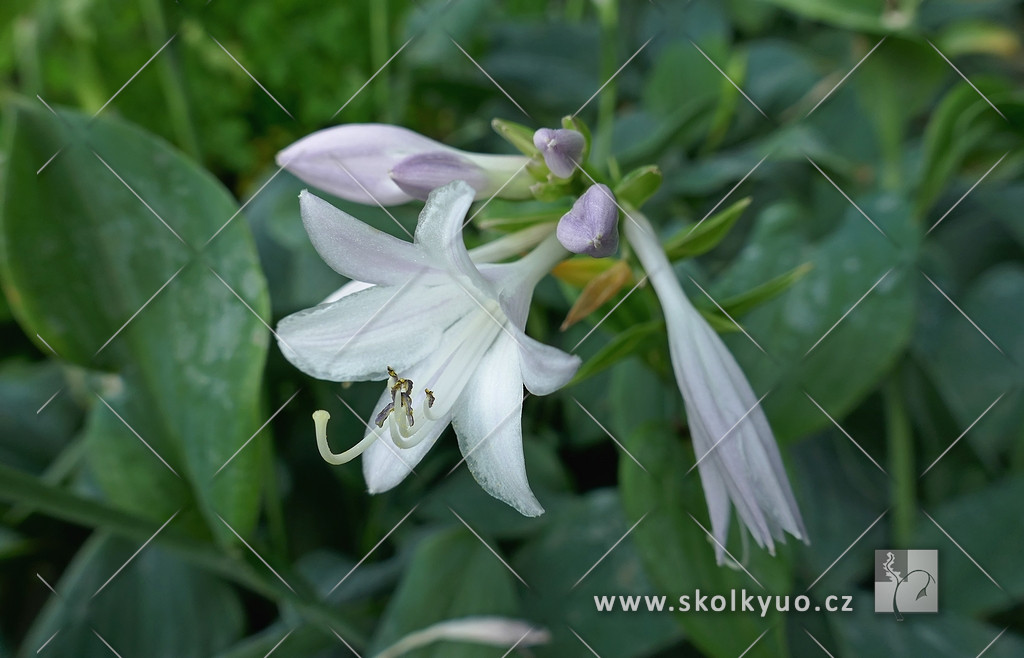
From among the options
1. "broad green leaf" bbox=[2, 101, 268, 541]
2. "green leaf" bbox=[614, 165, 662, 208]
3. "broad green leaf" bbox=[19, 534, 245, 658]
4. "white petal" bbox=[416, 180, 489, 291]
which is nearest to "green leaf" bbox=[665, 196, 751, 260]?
"green leaf" bbox=[614, 165, 662, 208]

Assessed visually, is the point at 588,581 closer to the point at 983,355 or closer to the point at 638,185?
the point at 638,185

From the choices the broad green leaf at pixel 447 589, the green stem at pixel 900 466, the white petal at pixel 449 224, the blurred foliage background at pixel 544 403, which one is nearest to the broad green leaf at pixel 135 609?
the blurred foliage background at pixel 544 403

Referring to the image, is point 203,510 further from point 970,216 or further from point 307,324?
point 970,216

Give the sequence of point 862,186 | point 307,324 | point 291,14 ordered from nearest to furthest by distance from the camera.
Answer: point 307,324 → point 862,186 → point 291,14

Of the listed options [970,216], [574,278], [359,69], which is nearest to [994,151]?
[970,216]

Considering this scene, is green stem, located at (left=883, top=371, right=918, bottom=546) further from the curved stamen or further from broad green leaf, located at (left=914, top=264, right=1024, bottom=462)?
the curved stamen

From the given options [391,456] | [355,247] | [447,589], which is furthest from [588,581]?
[355,247]
